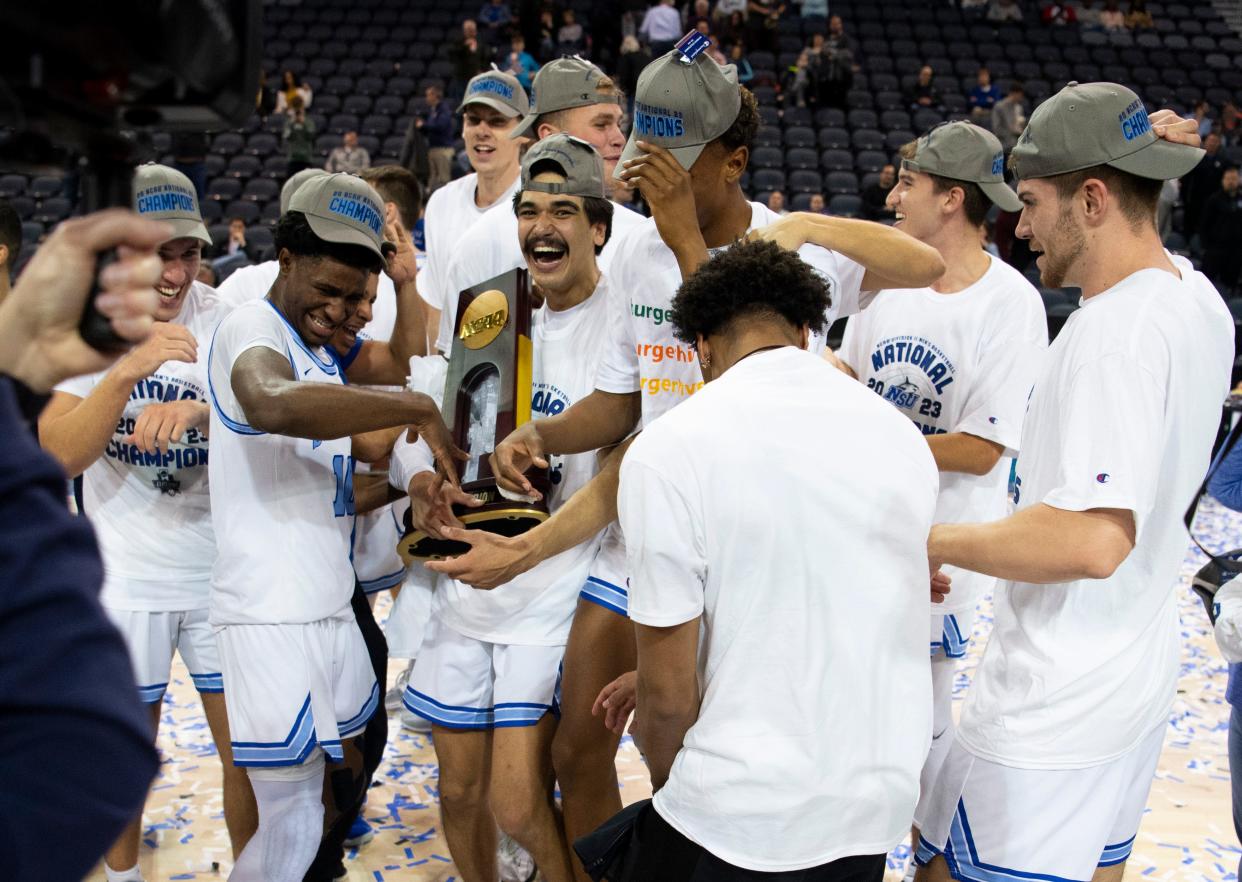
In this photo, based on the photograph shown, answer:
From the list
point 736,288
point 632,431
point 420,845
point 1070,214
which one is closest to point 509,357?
point 632,431

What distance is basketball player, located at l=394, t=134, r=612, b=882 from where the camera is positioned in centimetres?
314

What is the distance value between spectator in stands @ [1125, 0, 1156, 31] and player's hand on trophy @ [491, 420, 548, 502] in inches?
698

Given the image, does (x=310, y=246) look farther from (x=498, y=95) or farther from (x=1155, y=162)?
(x=498, y=95)

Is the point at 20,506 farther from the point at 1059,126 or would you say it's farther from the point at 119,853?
the point at 119,853

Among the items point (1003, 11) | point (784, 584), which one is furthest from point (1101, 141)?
point (1003, 11)

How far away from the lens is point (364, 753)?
3.50 m

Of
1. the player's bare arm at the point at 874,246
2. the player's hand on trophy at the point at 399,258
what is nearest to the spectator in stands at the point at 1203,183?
the player's hand on trophy at the point at 399,258

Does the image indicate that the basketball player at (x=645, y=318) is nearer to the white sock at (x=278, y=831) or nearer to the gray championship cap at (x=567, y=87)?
the white sock at (x=278, y=831)

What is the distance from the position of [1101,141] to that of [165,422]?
233 centimetres

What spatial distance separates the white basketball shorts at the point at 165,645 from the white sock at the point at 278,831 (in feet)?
1.63

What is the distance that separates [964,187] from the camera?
366 cm

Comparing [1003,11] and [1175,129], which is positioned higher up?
[1003,11]

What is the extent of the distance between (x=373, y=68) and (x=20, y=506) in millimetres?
16648

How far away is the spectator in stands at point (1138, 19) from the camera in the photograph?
57.7ft
